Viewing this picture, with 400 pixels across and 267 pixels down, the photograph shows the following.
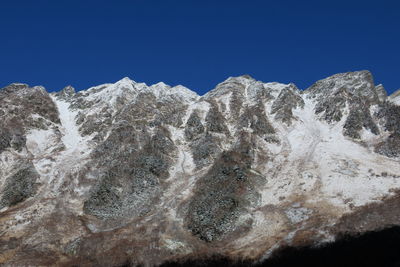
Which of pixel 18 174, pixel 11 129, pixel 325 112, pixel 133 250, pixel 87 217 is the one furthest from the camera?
pixel 325 112

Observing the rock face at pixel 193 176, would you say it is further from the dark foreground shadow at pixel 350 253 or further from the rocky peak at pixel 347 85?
the dark foreground shadow at pixel 350 253

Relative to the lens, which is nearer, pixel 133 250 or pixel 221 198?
pixel 133 250

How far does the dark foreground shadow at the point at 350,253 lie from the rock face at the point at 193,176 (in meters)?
1.56

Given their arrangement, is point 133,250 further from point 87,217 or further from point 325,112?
point 325,112

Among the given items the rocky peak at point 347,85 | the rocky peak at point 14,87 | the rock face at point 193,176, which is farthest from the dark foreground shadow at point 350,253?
the rocky peak at point 14,87

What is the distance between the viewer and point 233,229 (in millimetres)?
46438

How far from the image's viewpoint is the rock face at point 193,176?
4341 centimetres

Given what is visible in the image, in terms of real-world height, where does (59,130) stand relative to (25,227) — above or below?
above

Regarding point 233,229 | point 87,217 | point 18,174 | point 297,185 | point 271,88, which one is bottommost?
point 233,229

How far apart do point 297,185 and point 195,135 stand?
33.3m

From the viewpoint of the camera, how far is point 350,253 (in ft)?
108

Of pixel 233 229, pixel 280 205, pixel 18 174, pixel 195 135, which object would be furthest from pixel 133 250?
pixel 195 135

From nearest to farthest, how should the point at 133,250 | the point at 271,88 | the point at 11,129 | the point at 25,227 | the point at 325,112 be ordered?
the point at 133,250 < the point at 25,227 < the point at 11,129 < the point at 325,112 < the point at 271,88

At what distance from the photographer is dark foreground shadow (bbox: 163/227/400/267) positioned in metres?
31.0
